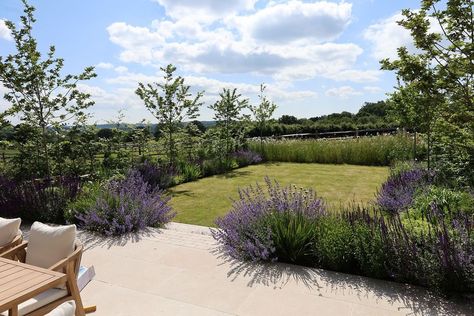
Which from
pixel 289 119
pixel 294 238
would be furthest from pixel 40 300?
pixel 289 119

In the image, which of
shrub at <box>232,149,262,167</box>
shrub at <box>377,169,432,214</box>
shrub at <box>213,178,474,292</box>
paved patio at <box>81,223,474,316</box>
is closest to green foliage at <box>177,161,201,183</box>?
shrub at <box>232,149,262,167</box>

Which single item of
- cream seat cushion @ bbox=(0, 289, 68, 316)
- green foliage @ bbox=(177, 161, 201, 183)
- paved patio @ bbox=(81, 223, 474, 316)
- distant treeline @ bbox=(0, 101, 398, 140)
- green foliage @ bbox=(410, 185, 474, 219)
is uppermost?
distant treeline @ bbox=(0, 101, 398, 140)

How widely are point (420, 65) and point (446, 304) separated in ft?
9.98

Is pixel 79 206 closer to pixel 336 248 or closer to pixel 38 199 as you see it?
pixel 38 199

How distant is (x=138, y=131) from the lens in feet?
34.3

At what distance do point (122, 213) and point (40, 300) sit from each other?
271 cm

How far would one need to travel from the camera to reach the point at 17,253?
3.03 meters

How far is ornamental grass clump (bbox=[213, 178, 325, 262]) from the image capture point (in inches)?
156

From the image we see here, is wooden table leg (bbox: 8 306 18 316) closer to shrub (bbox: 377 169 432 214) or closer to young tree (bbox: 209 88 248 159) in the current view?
shrub (bbox: 377 169 432 214)

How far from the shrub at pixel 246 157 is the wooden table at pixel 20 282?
34.5 feet

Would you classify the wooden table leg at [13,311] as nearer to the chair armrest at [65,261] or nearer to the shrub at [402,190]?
the chair armrest at [65,261]

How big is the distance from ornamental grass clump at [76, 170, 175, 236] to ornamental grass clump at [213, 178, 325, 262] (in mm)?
1389

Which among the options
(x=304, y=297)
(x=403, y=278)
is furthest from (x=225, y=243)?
(x=403, y=278)

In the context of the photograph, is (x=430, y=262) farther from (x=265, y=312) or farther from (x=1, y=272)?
(x=1, y=272)
